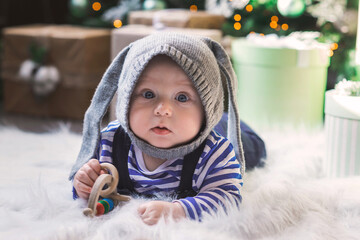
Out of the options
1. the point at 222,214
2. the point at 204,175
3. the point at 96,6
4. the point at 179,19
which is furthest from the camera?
A: the point at 96,6

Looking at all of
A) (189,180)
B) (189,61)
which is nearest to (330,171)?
(189,180)

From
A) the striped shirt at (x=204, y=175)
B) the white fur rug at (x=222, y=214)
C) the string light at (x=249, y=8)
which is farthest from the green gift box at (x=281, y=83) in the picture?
the striped shirt at (x=204, y=175)

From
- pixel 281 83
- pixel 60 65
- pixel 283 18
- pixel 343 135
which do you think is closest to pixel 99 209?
pixel 343 135

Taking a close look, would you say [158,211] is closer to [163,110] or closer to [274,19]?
[163,110]

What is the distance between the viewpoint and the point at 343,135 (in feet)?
4.34

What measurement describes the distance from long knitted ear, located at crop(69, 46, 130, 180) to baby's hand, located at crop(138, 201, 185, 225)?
0.21 m

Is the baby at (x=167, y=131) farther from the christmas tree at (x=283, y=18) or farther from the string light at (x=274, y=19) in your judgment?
the string light at (x=274, y=19)

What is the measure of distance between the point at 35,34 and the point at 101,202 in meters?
1.37

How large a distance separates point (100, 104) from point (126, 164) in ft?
0.47

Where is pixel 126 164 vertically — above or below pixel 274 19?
below

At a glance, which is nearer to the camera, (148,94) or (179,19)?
(148,94)

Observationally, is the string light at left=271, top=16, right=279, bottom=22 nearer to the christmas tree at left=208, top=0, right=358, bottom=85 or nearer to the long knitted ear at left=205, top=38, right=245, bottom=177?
the christmas tree at left=208, top=0, right=358, bottom=85

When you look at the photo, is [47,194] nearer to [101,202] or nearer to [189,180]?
[101,202]

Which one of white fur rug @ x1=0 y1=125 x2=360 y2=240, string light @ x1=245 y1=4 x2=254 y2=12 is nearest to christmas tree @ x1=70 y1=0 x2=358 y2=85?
string light @ x1=245 y1=4 x2=254 y2=12
